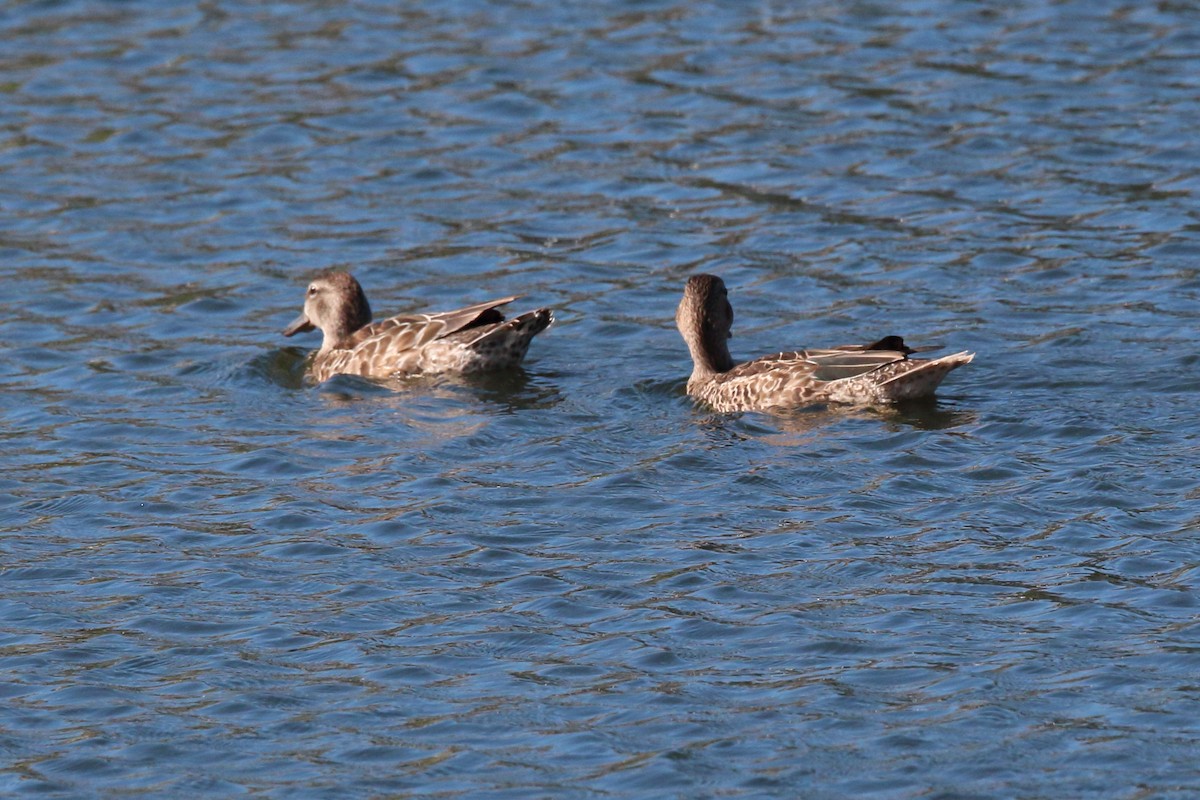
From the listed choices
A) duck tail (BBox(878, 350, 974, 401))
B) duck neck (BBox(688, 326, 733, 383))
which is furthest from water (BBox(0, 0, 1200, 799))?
duck neck (BBox(688, 326, 733, 383))

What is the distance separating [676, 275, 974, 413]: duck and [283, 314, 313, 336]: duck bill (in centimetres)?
274

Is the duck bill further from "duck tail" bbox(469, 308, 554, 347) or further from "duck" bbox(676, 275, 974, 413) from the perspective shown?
"duck" bbox(676, 275, 974, 413)

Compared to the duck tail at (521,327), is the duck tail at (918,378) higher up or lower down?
lower down

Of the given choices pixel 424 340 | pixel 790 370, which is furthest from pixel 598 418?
pixel 424 340

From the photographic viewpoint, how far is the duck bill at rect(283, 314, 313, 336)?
1400cm

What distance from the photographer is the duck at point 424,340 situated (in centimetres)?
1307

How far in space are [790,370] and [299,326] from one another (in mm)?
3722

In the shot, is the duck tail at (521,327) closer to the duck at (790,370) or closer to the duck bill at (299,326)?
the duck at (790,370)

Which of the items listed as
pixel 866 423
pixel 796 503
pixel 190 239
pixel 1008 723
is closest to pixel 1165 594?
pixel 1008 723

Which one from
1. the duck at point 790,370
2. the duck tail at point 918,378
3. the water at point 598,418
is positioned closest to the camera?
the water at point 598,418

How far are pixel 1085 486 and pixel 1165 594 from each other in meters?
1.50

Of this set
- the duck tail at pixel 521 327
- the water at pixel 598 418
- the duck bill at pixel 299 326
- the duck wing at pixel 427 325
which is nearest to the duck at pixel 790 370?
the water at pixel 598 418

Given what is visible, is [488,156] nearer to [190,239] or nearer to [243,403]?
[190,239]

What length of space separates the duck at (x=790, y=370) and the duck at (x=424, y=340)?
107cm
